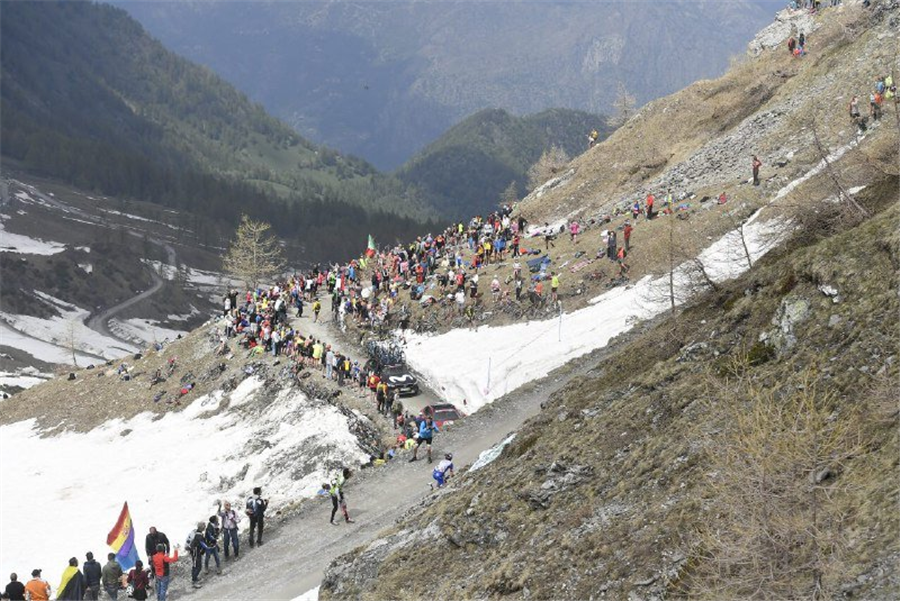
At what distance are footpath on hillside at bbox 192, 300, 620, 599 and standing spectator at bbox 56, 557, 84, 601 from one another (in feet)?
10.6

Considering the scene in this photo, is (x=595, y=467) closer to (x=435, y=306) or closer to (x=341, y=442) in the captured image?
(x=341, y=442)

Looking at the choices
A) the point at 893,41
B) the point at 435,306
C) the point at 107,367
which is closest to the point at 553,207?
the point at 435,306

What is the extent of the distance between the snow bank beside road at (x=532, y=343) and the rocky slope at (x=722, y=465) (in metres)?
10.9

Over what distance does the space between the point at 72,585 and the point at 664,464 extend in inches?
639

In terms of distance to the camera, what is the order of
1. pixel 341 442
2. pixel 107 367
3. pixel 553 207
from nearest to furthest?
pixel 341 442
pixel 107 367
pixel 553 207

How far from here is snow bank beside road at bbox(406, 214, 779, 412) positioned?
131ft

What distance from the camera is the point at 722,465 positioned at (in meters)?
12.9

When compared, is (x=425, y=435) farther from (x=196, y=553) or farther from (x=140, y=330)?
(x=140, y=330)

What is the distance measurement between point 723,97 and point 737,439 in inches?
2518

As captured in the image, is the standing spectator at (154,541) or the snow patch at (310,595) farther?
the standing spectator at (154,541)

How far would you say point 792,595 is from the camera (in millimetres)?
10906

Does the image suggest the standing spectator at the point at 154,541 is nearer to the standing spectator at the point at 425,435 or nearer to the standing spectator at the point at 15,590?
the standing spectator at the point at 15,590

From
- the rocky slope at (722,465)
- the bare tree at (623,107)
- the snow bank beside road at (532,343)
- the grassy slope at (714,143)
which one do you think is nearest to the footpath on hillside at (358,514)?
the snow bank beside road at (532,343)

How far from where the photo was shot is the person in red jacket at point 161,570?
24938 millimetres
